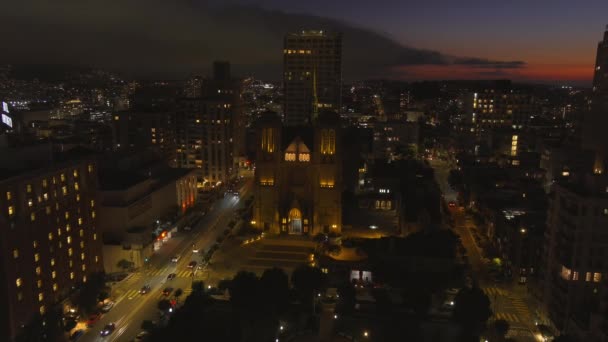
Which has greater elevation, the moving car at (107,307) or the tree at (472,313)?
the tree at (472,313)

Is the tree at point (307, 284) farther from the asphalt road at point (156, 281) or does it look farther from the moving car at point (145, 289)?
the moving car at point (145, 289)

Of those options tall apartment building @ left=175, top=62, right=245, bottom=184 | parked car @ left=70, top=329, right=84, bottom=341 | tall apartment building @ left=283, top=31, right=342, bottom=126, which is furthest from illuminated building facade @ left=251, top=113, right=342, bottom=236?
tall apartment building @ left=283, top=31, right=342, bottom=126

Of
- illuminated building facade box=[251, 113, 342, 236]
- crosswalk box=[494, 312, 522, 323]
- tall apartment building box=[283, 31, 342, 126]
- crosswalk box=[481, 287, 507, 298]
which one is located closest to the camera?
crosswalk box=[494, 312, 522, 323]

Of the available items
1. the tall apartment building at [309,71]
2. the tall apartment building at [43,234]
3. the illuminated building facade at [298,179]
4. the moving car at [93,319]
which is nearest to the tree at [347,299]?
the illuminated building facade at [298,179]

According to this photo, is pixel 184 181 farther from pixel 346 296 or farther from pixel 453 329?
pixel 453 329

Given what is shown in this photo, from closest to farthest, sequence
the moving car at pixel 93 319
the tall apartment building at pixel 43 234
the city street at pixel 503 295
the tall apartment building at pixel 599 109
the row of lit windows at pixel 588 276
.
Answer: the tall apartment building at pixel 43 234 → the row of lit windows at pixel 588 276 → the city street at pixel 503 295 → the moving car at pixel 93 319 → the tall apartment building at pixel 599 109

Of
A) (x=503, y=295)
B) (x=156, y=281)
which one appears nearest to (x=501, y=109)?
(x=503, y=295)

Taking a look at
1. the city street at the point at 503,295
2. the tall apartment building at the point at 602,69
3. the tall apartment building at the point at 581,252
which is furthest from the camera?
the tall apartment building at the point at 602,69

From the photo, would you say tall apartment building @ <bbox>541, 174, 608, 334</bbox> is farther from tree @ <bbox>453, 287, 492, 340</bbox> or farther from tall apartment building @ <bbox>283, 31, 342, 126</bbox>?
tall apartment building @ <bbox>283, 31, 342, 126</bbox>
